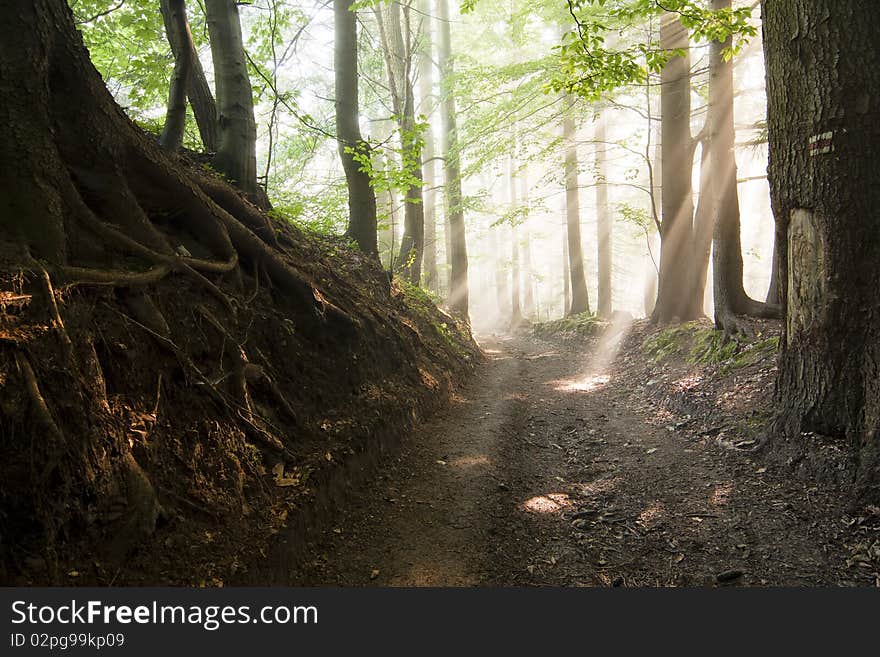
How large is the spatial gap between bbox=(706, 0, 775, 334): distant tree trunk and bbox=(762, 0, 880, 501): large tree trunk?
143 inches

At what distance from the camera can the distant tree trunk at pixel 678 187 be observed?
11.4 meters

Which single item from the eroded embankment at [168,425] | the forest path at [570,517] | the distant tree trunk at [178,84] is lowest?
the forest path at [570,517]

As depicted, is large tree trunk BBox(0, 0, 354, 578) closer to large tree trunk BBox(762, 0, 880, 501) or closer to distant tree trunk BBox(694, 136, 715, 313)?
large tree trunk BBox(762, 0, 880, 501)

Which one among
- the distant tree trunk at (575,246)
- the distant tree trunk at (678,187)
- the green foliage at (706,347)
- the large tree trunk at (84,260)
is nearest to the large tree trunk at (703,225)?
the distant tree trunk at (678,187)

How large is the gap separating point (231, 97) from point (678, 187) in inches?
377

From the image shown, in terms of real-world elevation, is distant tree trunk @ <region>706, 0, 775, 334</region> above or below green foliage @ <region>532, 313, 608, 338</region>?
above

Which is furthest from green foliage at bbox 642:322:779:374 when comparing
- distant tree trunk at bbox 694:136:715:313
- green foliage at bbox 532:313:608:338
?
green foliage at bbox 532:313:608:338

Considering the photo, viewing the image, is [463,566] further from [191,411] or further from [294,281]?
[294,281]

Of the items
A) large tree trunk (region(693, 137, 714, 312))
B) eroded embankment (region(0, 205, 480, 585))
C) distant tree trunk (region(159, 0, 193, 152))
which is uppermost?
distant tree trunk (region(159, 0, 193, 152))

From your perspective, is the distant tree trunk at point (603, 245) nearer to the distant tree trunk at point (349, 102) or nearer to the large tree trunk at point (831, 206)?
the distant tree trunk at point (349, 102)

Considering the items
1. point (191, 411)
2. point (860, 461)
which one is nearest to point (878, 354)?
point (860, 461)

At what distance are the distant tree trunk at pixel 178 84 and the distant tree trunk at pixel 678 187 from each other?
32.4 feet

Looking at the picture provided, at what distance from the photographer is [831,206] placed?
4.55m

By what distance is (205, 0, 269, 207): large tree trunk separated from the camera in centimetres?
676
